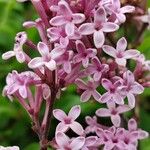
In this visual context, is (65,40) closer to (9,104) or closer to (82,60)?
(82,60)

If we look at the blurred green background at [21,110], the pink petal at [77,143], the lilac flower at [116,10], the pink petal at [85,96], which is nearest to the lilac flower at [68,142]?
the pink petal at [77,143]

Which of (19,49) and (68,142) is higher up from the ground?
(19,49)

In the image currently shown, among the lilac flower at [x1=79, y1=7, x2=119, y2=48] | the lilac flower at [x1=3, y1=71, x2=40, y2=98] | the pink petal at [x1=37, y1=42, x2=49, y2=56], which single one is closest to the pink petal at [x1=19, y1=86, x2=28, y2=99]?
the lilac flower at [x1=3, y1=71, x2=40, y2=98]

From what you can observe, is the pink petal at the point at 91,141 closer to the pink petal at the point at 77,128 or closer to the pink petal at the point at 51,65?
the pink petal at the point at 77,128

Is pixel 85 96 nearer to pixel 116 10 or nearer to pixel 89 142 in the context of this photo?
pixel 89 142

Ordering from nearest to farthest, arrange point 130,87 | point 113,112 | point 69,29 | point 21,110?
point 69,29 → point 130,87 → point 113,112 → point 21,110

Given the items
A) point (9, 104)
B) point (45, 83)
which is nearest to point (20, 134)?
point (9, 104)

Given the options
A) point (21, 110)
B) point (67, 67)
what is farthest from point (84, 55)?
point (21, 110)

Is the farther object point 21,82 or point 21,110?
point 21,110
